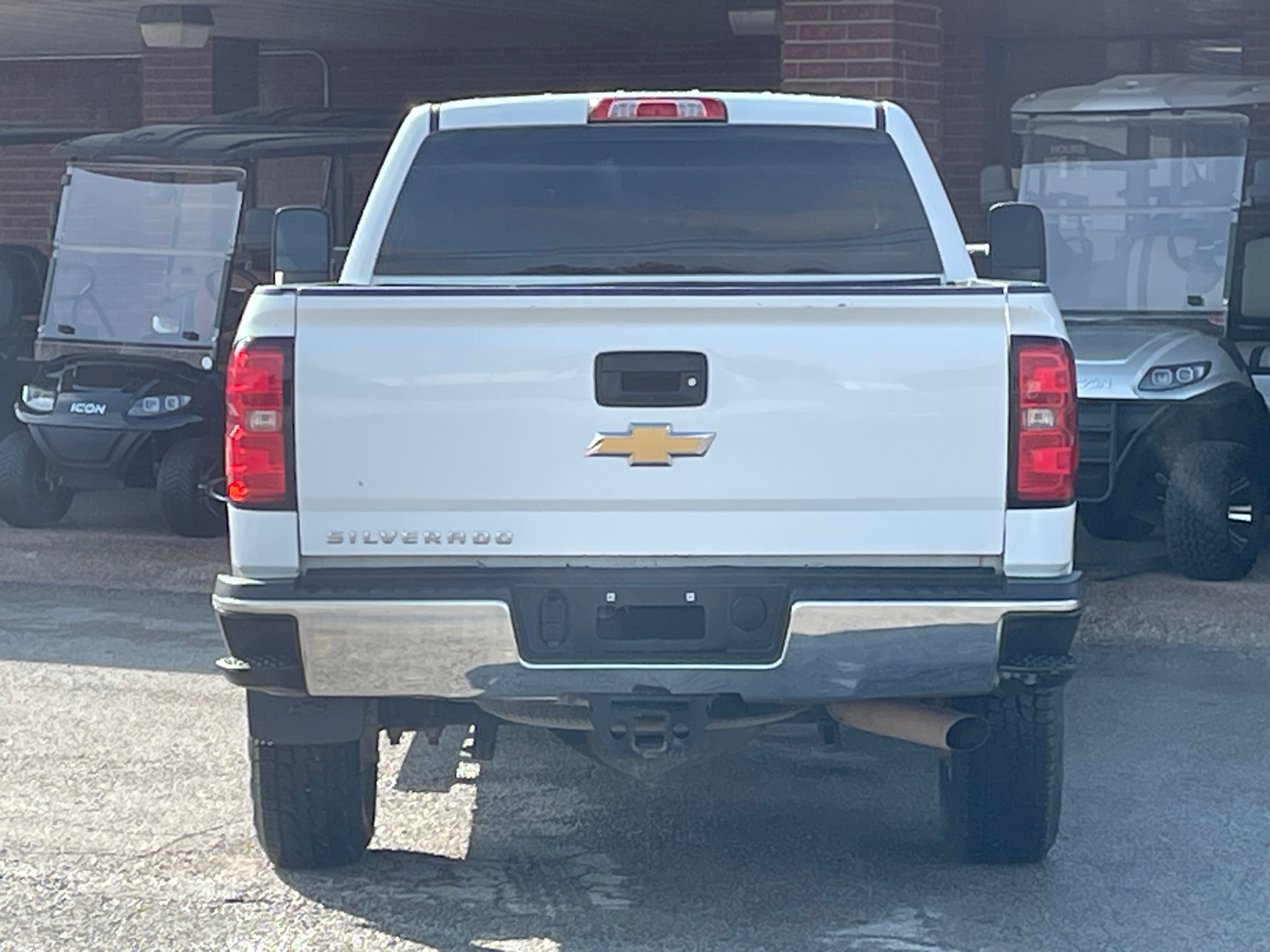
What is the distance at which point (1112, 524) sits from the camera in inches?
394

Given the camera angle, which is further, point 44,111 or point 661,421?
point 44,111

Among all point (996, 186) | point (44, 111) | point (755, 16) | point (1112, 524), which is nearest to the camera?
point (1112, 524)

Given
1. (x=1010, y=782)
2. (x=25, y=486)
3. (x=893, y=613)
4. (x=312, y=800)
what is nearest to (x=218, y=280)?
(x=25, y=486)

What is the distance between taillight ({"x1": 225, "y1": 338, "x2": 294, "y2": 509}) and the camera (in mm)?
4859

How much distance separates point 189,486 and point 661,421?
657 cm

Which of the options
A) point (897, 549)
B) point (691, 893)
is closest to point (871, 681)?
point (897, 549)

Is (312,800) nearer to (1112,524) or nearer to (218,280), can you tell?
(1112,524)

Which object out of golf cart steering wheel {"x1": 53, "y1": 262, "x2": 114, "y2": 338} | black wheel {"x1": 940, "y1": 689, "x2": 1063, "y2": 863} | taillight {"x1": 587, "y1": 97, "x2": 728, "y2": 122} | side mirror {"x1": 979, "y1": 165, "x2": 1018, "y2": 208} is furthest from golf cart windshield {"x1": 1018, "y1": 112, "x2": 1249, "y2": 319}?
black wheel {"x1": 940, "y1": 689, "x2": 1063, "y2": 863}

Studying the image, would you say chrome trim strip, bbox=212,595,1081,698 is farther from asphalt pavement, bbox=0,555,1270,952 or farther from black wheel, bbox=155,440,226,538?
black wheel, bbox=155,440,226,538

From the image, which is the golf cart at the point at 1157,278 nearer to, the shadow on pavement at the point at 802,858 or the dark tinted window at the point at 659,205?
the shadow on pavement at the point at 802,858

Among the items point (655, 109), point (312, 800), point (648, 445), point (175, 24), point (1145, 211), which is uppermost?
point (655, 109)

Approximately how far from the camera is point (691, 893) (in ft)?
17.8

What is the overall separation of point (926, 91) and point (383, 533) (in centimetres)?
702

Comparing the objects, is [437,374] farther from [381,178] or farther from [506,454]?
[381,178]
